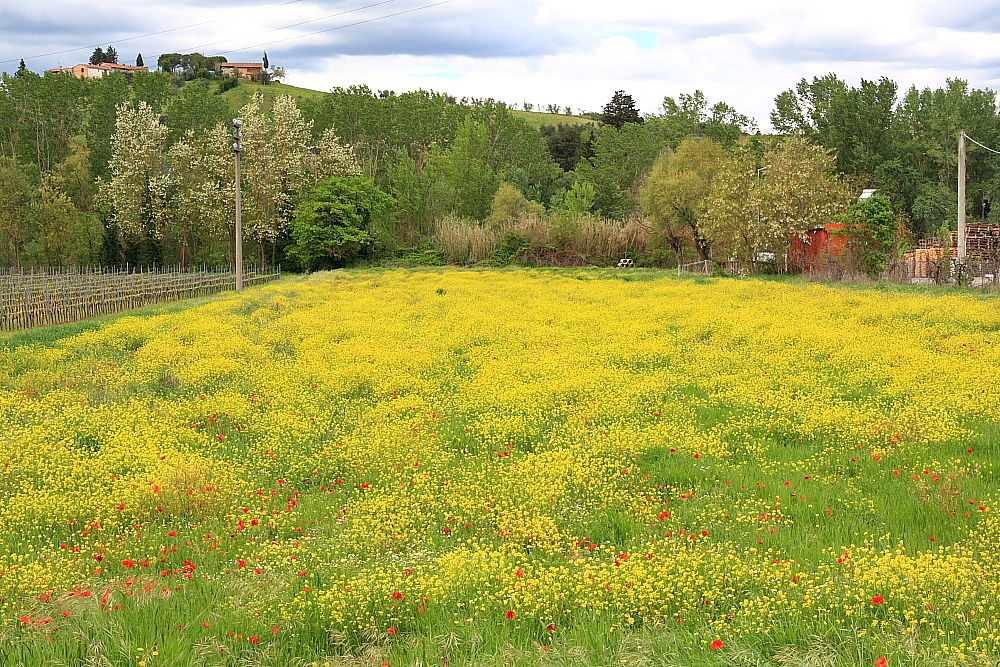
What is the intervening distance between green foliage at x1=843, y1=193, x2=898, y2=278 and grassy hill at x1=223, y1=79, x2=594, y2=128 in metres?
83.3

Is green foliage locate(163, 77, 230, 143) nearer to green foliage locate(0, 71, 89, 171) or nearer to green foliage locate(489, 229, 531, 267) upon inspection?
green foliage locate(0, 71, 89, 171)

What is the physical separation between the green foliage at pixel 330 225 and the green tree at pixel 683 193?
20297 mm

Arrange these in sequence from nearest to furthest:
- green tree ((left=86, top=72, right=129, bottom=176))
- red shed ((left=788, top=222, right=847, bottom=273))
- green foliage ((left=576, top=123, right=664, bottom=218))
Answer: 1. red shed ((left=788, top=222, right=847, bottom=273))
2. green tree ((left=86, top=72, right=129, bottom=176))
3. green foliage ((left=576, top=123, right=664, bottom=218))

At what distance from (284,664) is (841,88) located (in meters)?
90.8

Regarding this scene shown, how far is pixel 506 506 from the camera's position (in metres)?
8.58

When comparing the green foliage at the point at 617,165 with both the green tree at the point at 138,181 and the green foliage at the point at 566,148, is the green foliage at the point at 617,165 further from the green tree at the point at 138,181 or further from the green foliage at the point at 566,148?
the green tree at the point at 138,181

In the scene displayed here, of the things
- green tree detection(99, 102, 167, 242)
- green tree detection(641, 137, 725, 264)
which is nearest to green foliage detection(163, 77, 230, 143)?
green tree detection(99, 102, 167, 242)

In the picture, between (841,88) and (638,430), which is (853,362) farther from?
(841,88)

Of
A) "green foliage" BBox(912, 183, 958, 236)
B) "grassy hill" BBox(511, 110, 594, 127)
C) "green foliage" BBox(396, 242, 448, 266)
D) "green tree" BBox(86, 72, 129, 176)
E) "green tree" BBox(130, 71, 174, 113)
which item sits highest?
"grassy hill" BBox(511, 110, 594, 127)

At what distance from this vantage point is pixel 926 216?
74.2 m

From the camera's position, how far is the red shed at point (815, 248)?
138ft

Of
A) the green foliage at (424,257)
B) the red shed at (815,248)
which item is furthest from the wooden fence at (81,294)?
the red shed at (815,248)

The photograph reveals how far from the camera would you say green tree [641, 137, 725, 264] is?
5172 centimetres

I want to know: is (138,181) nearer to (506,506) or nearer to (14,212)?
(14,212)
